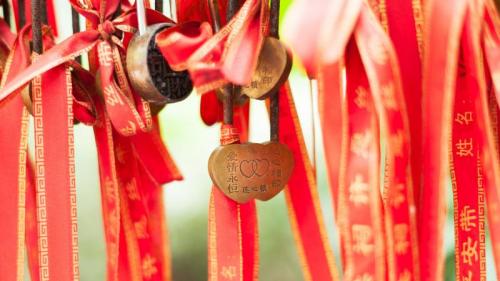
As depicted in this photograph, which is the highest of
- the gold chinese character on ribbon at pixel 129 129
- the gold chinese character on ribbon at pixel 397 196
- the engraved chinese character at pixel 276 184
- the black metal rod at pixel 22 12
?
the black metal rod at pixel 22 12

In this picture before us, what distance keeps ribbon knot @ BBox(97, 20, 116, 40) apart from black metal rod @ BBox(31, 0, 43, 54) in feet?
0.17

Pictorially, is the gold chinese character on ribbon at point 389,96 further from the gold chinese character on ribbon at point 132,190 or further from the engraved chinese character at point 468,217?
the gold chinese character on ribbon at point 132,190

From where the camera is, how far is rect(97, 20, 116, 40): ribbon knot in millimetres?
570

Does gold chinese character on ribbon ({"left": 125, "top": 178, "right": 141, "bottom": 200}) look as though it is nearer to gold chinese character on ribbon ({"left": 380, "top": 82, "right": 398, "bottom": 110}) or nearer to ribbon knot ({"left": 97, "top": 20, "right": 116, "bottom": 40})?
ribbon knot ({"left": 97, "top": 20, "right": 116, "bottom": 40})

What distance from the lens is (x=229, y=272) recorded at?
0.55 m

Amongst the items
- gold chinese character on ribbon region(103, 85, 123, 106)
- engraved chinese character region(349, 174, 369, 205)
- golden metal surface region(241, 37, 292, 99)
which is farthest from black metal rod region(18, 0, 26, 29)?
engraved chinese character region(349, 174, 369, 205)

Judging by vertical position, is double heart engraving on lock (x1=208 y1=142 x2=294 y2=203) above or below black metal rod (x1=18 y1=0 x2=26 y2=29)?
below

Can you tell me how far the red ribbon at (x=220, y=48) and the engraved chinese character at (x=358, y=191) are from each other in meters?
0.10

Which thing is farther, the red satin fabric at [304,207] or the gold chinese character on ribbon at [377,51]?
the red satin fabric at [304,207]

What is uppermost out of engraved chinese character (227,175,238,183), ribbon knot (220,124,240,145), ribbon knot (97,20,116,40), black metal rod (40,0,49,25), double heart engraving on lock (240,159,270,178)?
black metal rod (40,0,49,25)

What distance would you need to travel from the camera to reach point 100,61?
22.3 inches

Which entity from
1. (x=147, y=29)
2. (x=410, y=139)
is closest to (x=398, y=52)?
(x=410, y=139)

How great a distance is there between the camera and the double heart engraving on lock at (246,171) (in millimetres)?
531

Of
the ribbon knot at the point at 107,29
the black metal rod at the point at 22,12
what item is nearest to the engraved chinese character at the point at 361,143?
the ribbon knot at the point at 107,29
